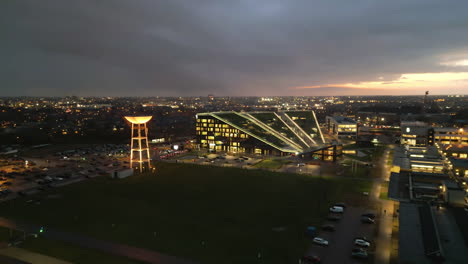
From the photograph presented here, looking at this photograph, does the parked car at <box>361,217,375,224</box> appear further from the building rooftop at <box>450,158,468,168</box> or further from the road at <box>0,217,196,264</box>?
the building rooftop at <box>450,158,468,168</box>

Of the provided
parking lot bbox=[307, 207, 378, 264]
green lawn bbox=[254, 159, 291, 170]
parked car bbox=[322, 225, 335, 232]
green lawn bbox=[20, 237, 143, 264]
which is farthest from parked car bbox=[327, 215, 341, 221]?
green lawn bbox=[254, 159, 291, 170]

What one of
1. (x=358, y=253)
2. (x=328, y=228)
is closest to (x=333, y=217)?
(x=328, y=228)

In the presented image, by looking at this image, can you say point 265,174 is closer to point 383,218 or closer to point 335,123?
point 383,218

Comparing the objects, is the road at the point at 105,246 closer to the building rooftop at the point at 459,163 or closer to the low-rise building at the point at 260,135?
the low-rise building at the point at 260,135

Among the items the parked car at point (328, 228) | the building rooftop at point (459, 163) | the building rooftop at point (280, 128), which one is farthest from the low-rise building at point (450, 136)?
the parked car at point (328, 228)

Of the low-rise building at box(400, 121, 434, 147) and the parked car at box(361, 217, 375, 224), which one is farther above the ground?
the low-rise building at box(400, 121, 434, 147)

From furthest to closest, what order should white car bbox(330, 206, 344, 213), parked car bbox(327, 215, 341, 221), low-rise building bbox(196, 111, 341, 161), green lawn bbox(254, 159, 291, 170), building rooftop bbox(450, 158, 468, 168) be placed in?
low-rise building bbox(196, 111, 341, 161)
green lawn bbox(254, 159, 291, 170)
building rooftop bbox(450, 158, 468, 168)
white car bbox(330, 206, 344, 213)
parked car bbox(327, 215, 341, 221)

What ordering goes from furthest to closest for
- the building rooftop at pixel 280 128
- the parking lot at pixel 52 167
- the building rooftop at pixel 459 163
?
the building rooftop at pixel 280 128
the building rooftop at pixel 459 163
the parking lot at pixel 52 167
